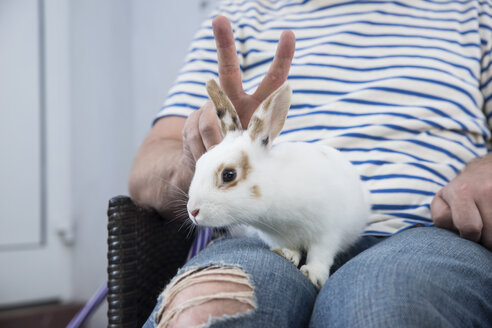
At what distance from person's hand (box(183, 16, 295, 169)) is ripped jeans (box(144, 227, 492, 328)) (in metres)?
0.17

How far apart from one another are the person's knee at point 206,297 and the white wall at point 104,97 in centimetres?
141

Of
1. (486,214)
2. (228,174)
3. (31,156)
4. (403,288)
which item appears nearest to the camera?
(403,288)

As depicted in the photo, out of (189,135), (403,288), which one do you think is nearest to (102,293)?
(189,135)

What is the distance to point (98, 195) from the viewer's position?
1962mm

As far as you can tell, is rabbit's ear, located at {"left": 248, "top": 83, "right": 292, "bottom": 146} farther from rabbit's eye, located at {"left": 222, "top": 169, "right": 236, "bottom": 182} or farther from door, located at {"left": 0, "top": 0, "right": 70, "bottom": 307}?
door, located at {"left": 0, "top": 0, "right": 70, "bottom": 307}

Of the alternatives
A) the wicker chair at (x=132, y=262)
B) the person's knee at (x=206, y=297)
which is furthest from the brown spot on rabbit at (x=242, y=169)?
the wicker chair at (x=132, y=262)

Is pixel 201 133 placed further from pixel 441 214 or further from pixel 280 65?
pixel 441 214

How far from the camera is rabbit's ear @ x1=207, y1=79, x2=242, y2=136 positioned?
25.1 inches

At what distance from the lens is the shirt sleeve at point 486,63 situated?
94cm

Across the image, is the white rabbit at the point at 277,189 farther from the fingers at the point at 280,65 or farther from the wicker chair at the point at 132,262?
the wicker chair at the point at 132,262

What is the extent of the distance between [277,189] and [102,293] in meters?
0.42

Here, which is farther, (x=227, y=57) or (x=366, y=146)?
(x=366, y=146)

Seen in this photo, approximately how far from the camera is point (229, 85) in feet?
2.22

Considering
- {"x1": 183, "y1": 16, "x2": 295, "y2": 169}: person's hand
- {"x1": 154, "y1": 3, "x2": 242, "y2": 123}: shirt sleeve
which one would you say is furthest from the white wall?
{"x1": 183, "y1": 16, "x2": 295, "y2": 169}: person's hand
